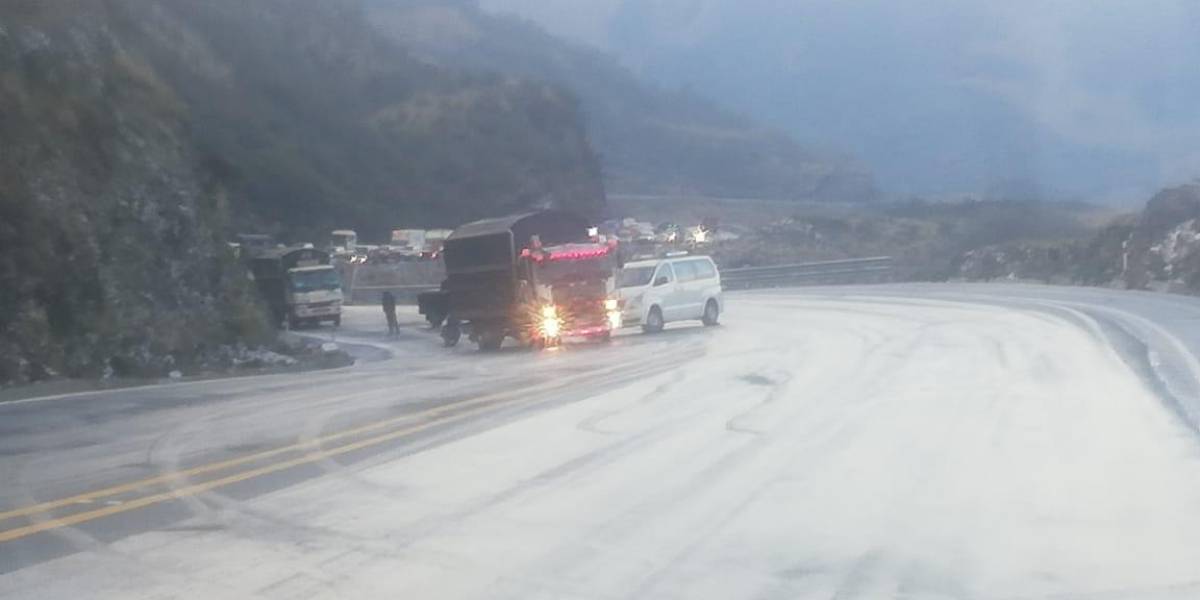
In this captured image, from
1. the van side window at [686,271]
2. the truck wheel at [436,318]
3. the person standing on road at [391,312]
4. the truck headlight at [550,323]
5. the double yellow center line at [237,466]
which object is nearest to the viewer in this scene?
the double yellow center line at [237,466]

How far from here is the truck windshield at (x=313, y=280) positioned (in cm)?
5391

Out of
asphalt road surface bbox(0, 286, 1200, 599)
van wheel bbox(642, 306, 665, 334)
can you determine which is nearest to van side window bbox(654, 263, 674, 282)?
van wheel bbox(642, 306, 665, 334)

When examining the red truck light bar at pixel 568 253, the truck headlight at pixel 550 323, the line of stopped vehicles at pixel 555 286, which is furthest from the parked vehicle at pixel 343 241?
the truck headlight at pixel 550 323

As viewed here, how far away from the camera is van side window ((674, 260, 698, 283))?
1551 inches

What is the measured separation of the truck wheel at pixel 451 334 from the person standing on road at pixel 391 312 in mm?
6354

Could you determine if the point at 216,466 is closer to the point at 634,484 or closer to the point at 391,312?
the point at 634,484

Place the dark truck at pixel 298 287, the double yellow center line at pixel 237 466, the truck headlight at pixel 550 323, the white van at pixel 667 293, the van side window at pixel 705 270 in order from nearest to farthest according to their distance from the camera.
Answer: the double yellow center line at pixel 237 466
the truck headlight at pixel 550 323
the white van at pixel 667 293
the van side window at pixel 705 270
the dark truck at pixel 298 287

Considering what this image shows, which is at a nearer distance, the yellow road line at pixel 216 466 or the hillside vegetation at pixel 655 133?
the yellow road line at pixel 216 466

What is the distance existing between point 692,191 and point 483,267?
50206 mm

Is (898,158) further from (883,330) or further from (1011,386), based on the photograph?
(1011,386)

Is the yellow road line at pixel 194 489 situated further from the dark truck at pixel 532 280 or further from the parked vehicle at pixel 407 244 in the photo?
the parked vehicle at pixel 407 244

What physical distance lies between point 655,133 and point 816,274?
28.1 metres

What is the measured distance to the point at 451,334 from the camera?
40.3 meters

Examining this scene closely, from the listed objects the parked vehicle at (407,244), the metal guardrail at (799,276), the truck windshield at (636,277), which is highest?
the parked vehicle at (407,244)
